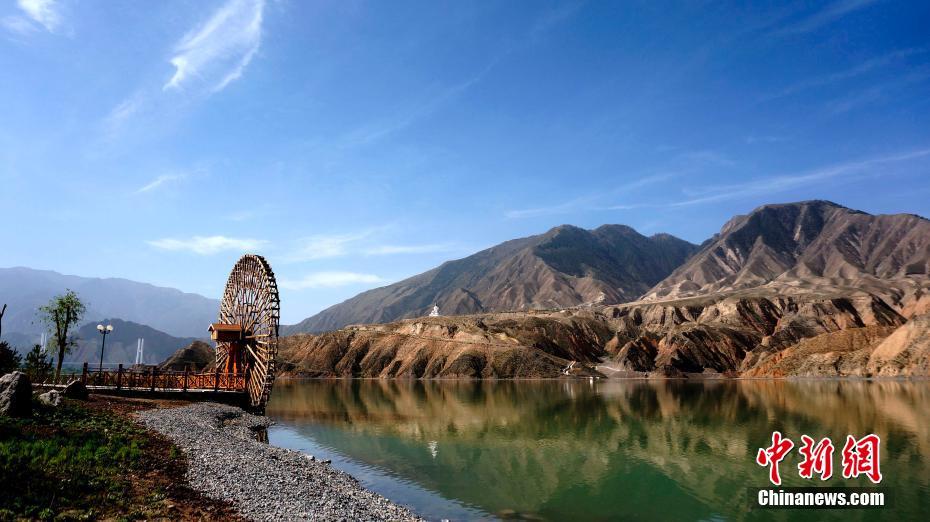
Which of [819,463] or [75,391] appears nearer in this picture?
[819,463]

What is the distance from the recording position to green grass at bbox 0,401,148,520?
13.9m

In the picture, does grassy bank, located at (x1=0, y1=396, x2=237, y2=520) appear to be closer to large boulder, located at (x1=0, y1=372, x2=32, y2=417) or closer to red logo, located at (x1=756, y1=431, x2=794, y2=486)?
large boulder, located at (x1=0, y1=372, x2=32, y2=417)

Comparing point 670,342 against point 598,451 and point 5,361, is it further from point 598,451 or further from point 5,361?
point 5,361

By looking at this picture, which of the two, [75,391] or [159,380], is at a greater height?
[75,391]

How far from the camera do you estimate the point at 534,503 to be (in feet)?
78.4

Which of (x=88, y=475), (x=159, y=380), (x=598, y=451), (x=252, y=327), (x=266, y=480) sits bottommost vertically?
(x=598, y=451)

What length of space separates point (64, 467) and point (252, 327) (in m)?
38.2

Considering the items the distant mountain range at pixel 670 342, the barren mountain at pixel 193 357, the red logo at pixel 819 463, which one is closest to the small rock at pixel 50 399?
the red logo at pixel 819 463

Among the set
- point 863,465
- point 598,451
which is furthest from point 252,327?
point 863,465

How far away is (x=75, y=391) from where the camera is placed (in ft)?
109

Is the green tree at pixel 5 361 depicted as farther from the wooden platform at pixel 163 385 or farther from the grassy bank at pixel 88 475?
the grassy bank at pixel 88 475

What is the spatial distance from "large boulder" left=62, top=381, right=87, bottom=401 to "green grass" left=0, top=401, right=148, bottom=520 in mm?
9008

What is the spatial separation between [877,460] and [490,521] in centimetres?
2307

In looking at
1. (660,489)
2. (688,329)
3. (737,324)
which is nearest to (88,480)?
(660,489)
